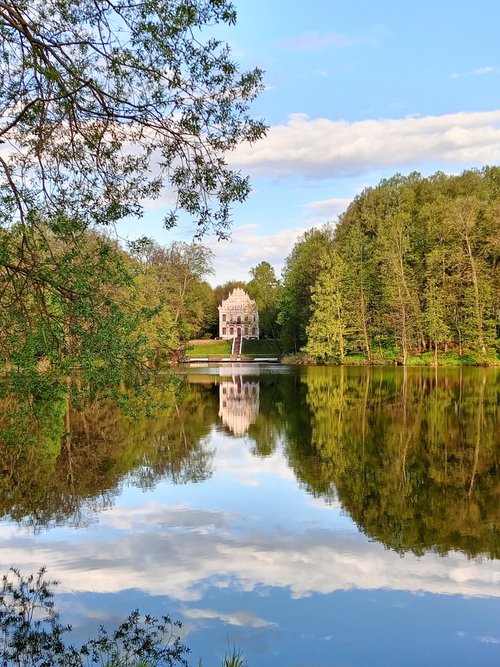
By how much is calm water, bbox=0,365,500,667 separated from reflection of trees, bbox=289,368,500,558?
59mm

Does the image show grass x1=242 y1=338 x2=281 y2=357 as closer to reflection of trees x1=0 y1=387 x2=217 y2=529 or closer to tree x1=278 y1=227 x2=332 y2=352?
tree x1=278 y1=227 x2=332 y2=352

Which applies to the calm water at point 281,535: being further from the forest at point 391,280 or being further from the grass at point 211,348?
the grass at point 211,348

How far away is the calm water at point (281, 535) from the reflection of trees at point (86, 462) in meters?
0.07

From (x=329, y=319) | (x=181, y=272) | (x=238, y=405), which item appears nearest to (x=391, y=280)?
(x=329, y=319)

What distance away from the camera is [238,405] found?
28.5 meters

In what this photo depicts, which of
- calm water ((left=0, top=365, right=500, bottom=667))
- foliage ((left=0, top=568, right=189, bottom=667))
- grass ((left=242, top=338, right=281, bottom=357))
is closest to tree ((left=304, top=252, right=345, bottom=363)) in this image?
grass ((left=242, top=338, right=281, bottom=357))

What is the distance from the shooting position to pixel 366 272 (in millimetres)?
60281

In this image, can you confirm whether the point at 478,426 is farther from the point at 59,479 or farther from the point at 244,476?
the point at 59,479

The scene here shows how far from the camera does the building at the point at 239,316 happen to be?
323 feet

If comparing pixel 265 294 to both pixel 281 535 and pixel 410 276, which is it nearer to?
pixel 410 276

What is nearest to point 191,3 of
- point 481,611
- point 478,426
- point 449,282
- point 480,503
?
point 481,611

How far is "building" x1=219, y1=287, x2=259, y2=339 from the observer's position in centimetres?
9831

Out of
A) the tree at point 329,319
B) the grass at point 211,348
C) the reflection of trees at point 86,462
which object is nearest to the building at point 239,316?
the grass at point 211,348

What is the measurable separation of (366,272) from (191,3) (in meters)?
54.1
